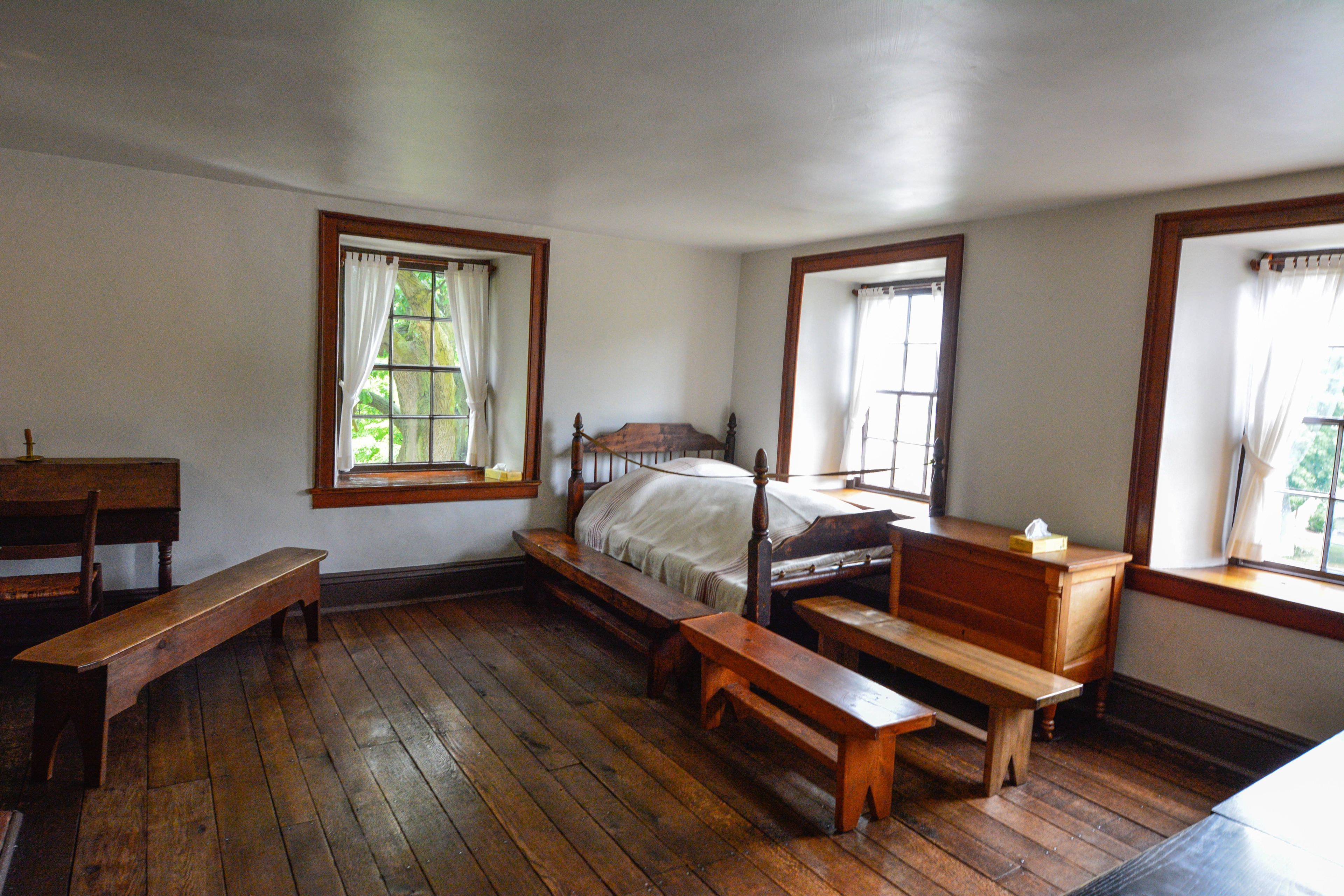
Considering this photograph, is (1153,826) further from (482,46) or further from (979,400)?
(482,46)

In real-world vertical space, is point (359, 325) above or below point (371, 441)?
above

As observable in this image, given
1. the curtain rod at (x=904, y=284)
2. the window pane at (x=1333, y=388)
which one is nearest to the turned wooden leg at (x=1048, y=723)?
the window pane at (x=1333, y=388)

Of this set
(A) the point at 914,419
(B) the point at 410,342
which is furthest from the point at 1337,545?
(B) the point at 410,342

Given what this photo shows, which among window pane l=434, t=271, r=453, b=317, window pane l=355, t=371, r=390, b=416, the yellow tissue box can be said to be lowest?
the yellow tissue box

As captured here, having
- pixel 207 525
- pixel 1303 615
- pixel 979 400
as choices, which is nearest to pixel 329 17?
pixel 207 525

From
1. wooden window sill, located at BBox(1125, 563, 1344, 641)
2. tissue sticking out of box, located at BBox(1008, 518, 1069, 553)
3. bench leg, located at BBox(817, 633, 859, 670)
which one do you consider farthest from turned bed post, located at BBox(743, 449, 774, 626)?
wooden window sill, located at BBox(1125, 563, 1344, 641)

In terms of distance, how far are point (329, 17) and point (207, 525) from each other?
133 inches

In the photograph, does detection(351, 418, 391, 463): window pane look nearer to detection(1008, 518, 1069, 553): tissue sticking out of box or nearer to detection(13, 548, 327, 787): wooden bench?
detection(13, 548, 327, 787): wooden bench

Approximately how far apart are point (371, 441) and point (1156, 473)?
477cm

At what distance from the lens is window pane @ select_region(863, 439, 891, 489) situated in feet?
18.8

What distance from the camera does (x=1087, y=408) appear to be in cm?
400

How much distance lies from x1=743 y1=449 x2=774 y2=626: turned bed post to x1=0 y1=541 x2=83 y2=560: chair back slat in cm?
300

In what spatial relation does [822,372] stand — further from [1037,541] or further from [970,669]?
[970,669]

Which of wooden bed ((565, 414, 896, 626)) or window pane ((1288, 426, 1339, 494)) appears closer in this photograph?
window pane ((1288, 426, 1339, 494))
